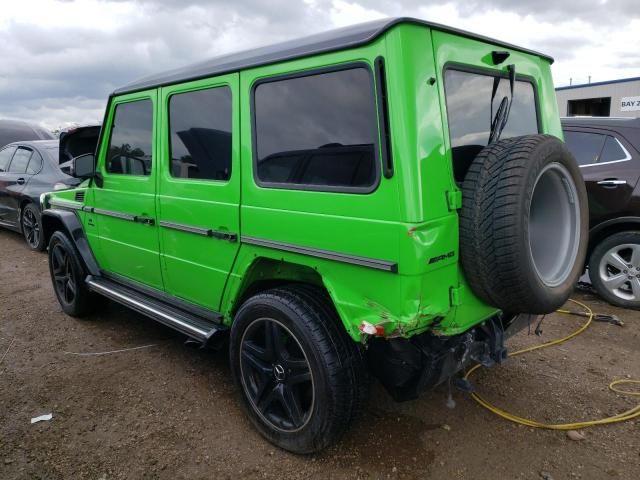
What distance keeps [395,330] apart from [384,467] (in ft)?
3.01

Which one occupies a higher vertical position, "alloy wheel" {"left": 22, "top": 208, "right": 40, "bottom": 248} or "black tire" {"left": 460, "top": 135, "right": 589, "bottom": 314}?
"black tire" {"left": 460, "top": 135, "right": 589, "bottom": 314}

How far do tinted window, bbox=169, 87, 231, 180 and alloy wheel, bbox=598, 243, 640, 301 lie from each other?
3870 mm

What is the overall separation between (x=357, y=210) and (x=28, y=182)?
7.03 metres

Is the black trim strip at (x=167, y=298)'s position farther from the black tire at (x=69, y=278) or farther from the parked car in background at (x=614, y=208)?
the parked car in background at (x=614, y=208)

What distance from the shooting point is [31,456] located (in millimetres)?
2756

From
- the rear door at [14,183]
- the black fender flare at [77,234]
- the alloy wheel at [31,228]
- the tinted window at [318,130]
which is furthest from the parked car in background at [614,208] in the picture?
the rear door at [14,183]

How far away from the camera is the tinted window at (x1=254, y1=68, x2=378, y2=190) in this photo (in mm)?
2219

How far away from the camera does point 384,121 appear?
82.6 inches

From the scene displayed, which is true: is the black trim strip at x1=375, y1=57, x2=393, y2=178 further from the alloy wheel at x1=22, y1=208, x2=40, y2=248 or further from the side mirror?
the alloy wheel at x1=22, y1=208, x2=40, y2=248

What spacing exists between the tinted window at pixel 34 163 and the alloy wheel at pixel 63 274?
3.36 metres

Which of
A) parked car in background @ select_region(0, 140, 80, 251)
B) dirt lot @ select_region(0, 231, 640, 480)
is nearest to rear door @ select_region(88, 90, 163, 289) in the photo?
dirt lot @ select_region(0, 231, 640, 480)

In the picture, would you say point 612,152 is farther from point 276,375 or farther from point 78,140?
point 78,140

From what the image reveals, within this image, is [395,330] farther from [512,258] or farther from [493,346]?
[493,346]

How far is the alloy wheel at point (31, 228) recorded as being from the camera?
7.49 metres
